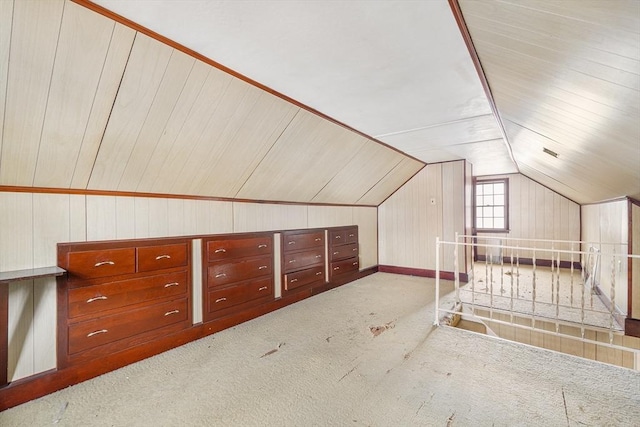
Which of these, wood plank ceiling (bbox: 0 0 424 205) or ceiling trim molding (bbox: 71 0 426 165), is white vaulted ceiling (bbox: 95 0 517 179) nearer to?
ceiling trim molding (bbox: 71 0 426 165)

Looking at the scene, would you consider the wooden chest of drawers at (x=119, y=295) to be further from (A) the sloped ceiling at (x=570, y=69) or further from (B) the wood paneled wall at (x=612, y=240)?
(B) the wood paneled wall at (x=612, y=240)

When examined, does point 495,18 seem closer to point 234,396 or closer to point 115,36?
point 115,36

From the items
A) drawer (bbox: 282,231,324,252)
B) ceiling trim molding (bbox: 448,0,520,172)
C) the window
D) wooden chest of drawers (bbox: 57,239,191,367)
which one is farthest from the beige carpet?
the window

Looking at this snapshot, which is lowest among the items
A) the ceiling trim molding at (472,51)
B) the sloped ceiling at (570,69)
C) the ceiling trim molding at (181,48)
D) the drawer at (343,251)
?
the drawer at (343,251)

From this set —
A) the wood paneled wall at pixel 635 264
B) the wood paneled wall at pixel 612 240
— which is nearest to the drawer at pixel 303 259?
the wood paneled wall at pixel 612 240

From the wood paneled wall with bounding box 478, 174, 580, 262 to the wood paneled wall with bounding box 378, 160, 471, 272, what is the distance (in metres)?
1.89

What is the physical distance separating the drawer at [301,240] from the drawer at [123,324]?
4.95 feet

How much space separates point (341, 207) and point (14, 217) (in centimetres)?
410

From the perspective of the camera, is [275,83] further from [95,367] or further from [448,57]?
[95,367]

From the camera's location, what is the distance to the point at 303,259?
425 centimetres

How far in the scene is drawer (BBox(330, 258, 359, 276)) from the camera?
484 cm

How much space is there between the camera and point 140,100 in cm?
190

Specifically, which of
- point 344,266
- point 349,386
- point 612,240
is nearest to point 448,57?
point 349,386

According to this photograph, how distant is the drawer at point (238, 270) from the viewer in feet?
10.1
